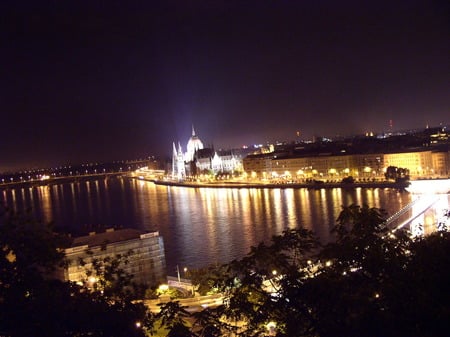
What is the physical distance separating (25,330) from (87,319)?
136 mm

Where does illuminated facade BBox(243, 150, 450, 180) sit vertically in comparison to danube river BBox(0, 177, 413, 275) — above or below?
above

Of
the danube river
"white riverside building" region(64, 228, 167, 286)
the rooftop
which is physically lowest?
the danube river

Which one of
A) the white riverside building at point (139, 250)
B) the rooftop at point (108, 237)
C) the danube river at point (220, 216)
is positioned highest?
the rooftop at point (108, 237)

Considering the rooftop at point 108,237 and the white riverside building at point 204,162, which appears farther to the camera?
the white riverside building at point 204,162

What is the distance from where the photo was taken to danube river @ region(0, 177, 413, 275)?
7.23 m

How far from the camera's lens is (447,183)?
41.9ft

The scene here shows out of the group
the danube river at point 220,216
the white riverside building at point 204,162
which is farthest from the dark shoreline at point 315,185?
the white riverside building at point 204,162

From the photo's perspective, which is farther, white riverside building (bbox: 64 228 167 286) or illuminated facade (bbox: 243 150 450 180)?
illuminated facade (bbox: 243 150 450 180)

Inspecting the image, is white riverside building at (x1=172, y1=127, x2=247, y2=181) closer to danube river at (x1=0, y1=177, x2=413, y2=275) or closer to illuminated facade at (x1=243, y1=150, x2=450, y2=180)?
illuminated facade at (x1=243, y1=150, x2=450, y2=180)

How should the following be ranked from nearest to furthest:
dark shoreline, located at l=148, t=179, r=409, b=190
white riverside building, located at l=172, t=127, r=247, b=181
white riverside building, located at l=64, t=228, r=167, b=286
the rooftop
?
1. white riverside building, located at l=64, t=228, r=167, b=286
2. the rooftop
3. dark shoreline, located at l=148, t=179, r=409, b=190
4. white riverside building, located at l=172, t=127, r=247, b=181

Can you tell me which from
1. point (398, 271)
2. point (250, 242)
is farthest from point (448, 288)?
point (250, 242)

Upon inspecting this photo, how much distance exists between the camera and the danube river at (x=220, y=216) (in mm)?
7230

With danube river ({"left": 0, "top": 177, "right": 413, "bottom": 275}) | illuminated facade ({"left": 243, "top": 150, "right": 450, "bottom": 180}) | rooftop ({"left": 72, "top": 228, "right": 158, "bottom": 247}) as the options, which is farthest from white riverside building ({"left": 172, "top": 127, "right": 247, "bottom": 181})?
rooftop ({"left": 72, "top": 228, "right": 158, "bottom": 247})

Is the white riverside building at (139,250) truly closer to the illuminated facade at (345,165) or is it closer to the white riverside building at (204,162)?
the illuminated facade at (345,165)
